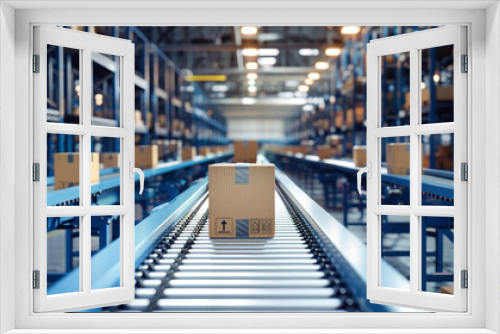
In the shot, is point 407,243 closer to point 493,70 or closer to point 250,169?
point 250,169

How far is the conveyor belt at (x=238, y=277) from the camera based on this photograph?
2.53m

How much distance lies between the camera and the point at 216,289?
8.95 feet

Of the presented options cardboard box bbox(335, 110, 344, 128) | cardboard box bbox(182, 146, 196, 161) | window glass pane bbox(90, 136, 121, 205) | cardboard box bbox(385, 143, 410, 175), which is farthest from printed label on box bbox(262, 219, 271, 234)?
cardboard box bbox(182, 146, 196, 161)

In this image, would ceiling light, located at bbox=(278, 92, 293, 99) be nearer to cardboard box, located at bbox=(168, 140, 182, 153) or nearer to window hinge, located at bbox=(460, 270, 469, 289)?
cardboard box, located at bbox=(168, 140, 182, 153)

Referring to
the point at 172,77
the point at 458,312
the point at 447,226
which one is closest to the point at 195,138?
the point at 172,77

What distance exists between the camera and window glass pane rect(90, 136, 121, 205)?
4.41 metres

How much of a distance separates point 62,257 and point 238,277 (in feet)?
12.0

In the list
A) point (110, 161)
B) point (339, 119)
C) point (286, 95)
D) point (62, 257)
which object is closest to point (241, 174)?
point (62, 257)

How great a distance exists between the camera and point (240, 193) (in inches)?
147

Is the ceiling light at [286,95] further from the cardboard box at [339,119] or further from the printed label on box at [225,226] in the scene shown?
the printed label on box at [225,226]

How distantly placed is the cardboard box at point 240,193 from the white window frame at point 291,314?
1.40m

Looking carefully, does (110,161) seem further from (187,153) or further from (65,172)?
(187,153)

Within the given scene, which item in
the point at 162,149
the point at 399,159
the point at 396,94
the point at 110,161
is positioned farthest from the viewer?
the point at 162,149

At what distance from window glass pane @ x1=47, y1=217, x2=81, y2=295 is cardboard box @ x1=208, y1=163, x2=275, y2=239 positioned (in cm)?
123
